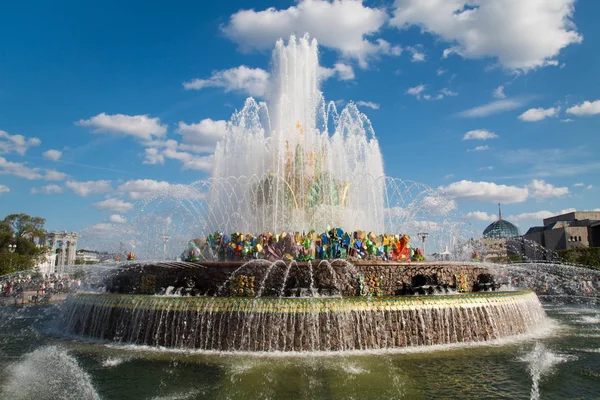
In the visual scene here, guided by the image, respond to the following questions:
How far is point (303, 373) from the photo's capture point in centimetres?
1130

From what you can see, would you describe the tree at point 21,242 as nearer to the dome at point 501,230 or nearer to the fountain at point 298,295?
the fountain at point 298,295

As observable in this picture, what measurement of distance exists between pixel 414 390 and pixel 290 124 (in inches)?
826

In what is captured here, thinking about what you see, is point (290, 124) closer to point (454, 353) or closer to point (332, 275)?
point (332, 275)

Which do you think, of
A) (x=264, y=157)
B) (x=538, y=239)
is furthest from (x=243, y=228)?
(x=538, y=239)

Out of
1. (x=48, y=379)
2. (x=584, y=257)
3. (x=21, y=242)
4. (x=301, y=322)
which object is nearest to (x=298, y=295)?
(x=301, y=322)

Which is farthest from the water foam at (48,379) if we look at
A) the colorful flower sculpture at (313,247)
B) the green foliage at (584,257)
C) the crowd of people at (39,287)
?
the green foliage at (584,257)

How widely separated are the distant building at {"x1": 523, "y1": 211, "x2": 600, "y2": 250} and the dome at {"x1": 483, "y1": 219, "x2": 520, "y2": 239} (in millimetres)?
42497

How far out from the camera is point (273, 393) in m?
9.69

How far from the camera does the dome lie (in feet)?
547

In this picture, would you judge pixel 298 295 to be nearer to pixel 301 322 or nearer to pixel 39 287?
pixel 301 322

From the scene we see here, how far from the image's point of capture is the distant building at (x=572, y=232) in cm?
10031

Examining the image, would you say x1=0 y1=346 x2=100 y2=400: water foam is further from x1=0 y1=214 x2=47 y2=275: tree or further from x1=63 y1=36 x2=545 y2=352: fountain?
x1=0 y1=214 x2=47 y2=275: tree

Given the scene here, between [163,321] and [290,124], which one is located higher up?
[290,124]

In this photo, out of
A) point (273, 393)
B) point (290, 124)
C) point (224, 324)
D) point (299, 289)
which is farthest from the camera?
point (290, 124)
